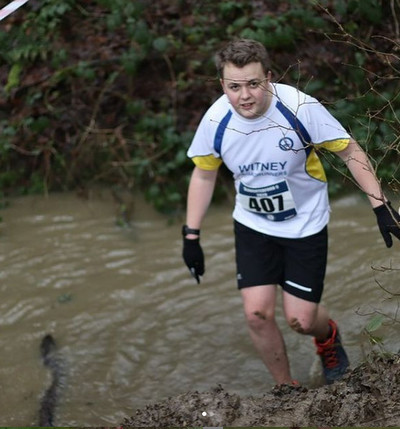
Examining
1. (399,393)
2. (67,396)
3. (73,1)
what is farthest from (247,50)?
(73,1)

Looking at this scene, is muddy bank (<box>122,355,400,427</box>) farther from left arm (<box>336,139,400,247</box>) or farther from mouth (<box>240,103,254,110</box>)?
mouth (<box>240,103,254,110</box>)

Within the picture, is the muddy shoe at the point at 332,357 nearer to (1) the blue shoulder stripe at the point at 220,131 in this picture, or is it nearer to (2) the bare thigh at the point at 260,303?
(2) the bare thigh at the point at 260,303

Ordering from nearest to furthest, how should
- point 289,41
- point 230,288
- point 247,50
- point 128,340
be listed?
point 247,50 → point 128,340 → point 230,288 → point 289,41

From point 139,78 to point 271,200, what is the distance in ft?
12.8

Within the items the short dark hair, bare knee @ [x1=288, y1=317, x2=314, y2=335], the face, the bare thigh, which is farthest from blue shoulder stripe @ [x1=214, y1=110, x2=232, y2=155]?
bare knee @ [x1=288, y1=317, x2=314, y2=335]

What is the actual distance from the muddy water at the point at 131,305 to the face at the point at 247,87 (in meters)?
1.08

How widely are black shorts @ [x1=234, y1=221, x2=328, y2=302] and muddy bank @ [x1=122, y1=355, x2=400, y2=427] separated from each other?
3.25 feet

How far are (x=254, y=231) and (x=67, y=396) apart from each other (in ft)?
5.04

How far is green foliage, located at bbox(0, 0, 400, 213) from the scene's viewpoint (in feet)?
25.8

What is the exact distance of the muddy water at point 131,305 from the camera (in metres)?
Result: 5.46

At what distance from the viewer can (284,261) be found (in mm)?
4922

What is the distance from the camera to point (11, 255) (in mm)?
7059

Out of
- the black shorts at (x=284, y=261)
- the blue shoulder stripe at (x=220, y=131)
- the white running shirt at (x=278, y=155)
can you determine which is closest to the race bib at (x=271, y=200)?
the white running shirt at (x=278, y=155)

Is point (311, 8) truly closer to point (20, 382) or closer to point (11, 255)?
point (11, 255)
